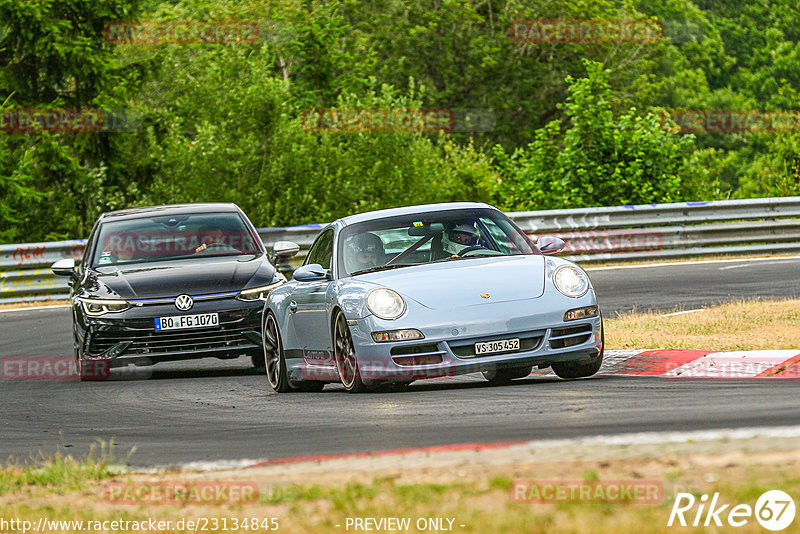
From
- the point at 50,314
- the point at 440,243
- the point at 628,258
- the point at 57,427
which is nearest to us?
the point at 57,427

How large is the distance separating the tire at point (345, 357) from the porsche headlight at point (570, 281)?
1.53 metres

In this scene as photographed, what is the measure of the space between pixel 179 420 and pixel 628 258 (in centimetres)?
1559

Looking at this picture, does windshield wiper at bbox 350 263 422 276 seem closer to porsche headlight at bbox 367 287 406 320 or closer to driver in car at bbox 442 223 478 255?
driver in car at bbox 442 223 478 255

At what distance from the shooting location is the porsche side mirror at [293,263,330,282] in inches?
428

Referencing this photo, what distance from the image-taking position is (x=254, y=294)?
1296 cm

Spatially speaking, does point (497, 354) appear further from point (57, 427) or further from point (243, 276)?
point (243, 276)

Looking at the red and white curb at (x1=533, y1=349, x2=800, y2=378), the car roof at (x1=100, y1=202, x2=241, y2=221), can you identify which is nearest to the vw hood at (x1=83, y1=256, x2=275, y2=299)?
the car roof at (x1=100, y1=202, x2=241, y2=221)

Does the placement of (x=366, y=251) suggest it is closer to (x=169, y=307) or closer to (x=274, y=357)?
(x=274, y=357)

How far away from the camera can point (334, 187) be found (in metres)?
30.0

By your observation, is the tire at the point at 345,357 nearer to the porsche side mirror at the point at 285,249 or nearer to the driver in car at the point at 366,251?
the driver in car at the point at 366,251

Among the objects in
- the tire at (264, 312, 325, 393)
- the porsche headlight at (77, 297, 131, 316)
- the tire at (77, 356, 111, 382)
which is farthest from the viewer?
the tire at (77, 356, 111, 382)

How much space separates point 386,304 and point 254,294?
132 inches

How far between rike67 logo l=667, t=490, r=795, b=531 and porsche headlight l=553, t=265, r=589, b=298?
4.97 meters

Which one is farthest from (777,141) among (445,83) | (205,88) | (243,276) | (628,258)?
(445,83)
